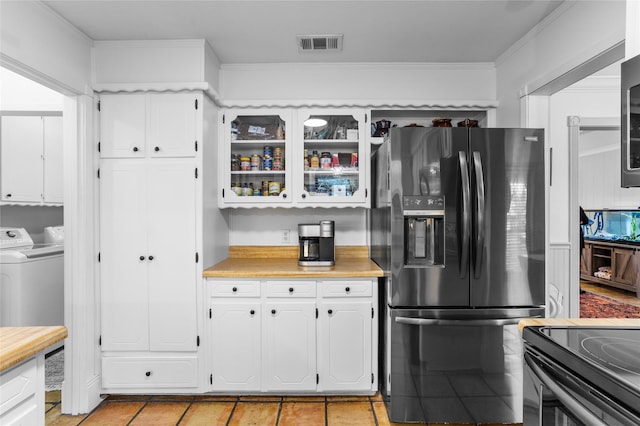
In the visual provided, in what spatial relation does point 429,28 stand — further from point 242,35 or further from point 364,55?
point 242,35

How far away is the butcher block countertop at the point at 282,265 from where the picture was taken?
8.70 ft

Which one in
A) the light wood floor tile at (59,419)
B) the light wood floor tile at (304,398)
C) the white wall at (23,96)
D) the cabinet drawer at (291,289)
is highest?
the white wall at (23,96)

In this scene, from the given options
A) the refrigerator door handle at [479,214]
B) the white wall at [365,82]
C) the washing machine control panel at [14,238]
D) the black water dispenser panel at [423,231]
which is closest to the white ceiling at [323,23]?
the white wall at [365,82]

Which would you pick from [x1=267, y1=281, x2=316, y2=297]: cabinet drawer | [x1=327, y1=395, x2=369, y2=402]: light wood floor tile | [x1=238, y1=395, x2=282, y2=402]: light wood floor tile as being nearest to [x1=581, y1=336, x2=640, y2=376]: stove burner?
[x1=267, y1=281, x2=316, y2=297]: cabinet drawer

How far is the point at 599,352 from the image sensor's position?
1.07m

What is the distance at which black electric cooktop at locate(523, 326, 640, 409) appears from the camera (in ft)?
2.92

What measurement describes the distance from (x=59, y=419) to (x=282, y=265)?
1737mm

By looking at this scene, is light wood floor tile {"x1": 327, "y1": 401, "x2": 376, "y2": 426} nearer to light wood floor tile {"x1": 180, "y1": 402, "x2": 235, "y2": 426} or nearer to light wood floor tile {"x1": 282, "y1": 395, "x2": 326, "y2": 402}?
light wood floor tile {"x1": 282, "y1": 395, "x2": 326, "y2": 402}

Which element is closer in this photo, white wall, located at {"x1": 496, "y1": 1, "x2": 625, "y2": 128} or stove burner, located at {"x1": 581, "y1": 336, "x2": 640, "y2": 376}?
stove burner, located at {"x1": 581, "y1": 336, "x2": 640, "y2": 376}

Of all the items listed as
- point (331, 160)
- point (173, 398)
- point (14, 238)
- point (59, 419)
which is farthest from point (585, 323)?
point (14, 238)

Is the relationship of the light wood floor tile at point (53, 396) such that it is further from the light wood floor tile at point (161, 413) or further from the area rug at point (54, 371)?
the light wood floor tile at point (161, 413)

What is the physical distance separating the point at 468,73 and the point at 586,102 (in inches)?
35.8

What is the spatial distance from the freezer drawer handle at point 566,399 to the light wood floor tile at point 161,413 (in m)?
2.17

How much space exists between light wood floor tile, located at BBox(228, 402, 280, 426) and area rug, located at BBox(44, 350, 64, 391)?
1.47 metres
